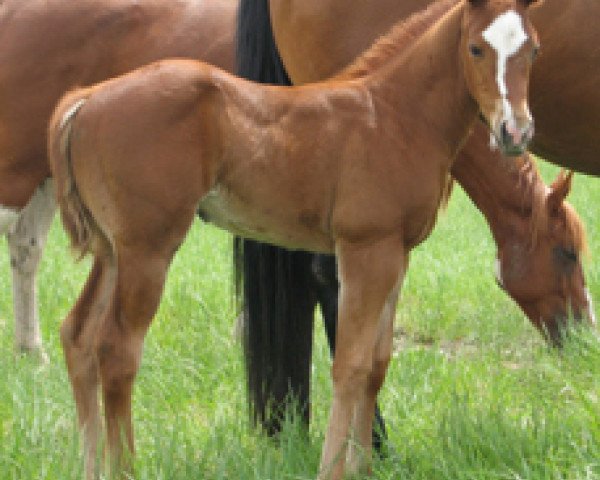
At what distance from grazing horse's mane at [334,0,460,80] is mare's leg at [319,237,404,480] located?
23.0 inches

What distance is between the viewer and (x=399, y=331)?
7109mm

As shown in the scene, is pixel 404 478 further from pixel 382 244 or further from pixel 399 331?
pixel 399 331

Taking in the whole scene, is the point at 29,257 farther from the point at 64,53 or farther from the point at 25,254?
the point at 64,53

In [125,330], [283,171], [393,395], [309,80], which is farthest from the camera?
[393,395]

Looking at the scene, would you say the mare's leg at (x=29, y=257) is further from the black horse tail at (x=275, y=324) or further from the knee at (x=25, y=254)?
the black horse tail at (x=275, y=324)

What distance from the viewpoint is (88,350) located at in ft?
12.1

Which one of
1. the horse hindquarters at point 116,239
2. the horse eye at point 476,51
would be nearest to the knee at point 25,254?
the horse hindquarters at point 116,239

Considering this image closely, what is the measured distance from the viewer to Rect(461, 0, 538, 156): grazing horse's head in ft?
10.7

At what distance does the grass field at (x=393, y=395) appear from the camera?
377cm

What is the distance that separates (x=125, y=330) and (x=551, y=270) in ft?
10.2

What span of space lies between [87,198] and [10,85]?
116 inches

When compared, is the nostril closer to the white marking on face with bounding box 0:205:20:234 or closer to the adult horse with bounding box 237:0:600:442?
the adult horse with bounding box 237:0:600:442

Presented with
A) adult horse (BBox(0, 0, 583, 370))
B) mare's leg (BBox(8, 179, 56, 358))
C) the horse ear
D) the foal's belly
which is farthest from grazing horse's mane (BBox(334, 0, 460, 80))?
mare's leg (BBox(8, 179, 56, 358))

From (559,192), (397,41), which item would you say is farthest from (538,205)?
(397,41)
